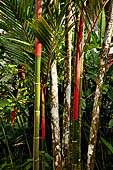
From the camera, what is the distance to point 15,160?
1702 mm

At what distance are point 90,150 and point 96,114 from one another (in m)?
0.18

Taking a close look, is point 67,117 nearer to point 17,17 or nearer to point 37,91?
point 37,91

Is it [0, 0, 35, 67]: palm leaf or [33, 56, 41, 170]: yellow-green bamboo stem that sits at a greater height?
[0, 0, 35, 67]: palm leaf

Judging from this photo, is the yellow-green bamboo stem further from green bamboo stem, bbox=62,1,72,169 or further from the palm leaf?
green bamboo stem, bbox=62,1,72,169

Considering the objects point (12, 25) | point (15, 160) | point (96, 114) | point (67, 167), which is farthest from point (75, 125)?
point (15, 160)

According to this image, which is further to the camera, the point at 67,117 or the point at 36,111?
the point at 67,117

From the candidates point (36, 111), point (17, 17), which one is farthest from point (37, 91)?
point (17, 17)

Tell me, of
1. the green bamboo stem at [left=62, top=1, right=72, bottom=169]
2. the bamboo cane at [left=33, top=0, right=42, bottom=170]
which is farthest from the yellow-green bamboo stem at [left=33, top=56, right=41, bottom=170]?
the green bamboo stem at [left=62, top=1, right=72, bottom=169]

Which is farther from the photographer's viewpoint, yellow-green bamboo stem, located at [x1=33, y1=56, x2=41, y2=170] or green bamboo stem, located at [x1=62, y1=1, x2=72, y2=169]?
green bamboo stem, located at [x1=62, y1=1, x2=72, y2=169]

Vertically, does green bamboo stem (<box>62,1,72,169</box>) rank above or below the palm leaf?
below

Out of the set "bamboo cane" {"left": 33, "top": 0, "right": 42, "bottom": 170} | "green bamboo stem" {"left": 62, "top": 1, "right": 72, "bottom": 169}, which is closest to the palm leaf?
"bamboo cane" {"left": 33, "top": 0, "right": 42, "bottom": 170}

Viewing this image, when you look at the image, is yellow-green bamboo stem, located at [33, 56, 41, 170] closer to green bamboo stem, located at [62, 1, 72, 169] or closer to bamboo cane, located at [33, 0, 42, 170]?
bamboo cane, located at [33, 0, 42, 170]

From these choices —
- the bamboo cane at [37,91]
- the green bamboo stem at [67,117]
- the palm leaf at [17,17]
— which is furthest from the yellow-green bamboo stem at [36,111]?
the green bamboo stem at [67,117]

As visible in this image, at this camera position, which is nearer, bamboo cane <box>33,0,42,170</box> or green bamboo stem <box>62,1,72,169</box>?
bamboo cane <box>33,0,42,170</box>
